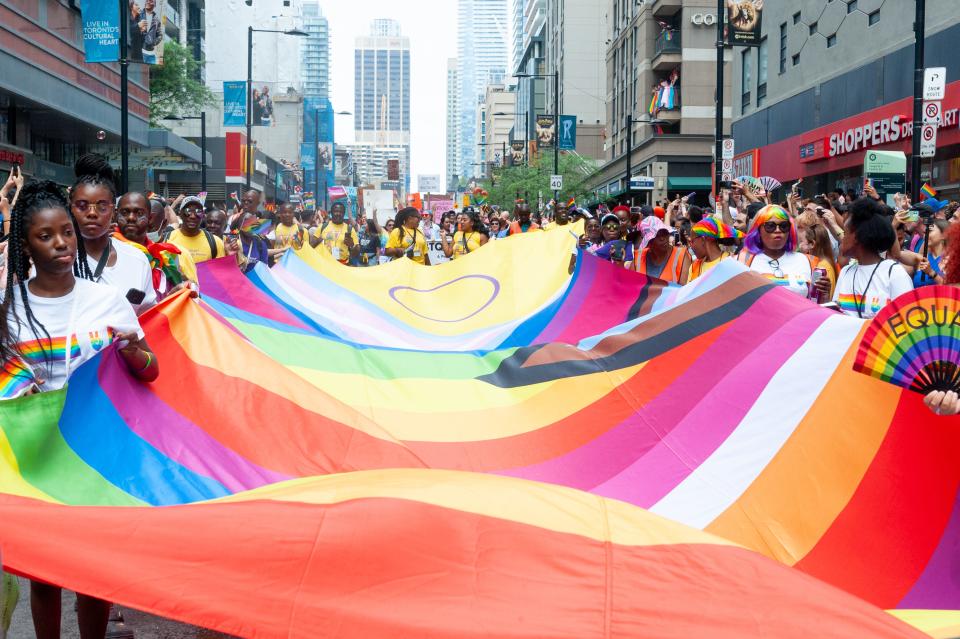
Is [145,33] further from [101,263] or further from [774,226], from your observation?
[101,263]

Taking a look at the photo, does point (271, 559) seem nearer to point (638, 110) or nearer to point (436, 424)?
point (436, 424)

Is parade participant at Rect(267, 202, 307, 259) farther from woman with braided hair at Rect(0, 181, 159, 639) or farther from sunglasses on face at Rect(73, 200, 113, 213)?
woman with braided hair at Rect(0, 181, 159, 639)

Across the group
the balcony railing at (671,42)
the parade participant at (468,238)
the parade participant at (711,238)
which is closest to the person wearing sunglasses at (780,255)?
the parade participant at (711,238)

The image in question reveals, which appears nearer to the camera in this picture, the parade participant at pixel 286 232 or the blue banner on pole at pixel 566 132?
the parade participant at pixel 286 232

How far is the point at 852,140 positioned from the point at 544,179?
3485 cm

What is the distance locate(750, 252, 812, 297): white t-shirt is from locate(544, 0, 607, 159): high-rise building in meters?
91.7

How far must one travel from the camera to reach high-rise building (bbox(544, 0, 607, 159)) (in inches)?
3861

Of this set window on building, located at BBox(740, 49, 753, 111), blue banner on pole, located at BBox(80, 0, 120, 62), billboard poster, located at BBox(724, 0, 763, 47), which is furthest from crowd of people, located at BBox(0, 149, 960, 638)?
window on building, located at BBox(740, 49, 753, 111)

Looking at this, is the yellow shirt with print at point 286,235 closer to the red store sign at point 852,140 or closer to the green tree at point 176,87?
the red store sign at point 852,140

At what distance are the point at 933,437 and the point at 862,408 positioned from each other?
47cm

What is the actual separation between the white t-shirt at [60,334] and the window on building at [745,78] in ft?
136

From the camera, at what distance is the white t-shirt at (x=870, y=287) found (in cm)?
636

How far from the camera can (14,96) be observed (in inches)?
1140

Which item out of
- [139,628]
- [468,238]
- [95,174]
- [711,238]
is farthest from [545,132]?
[139,628]
